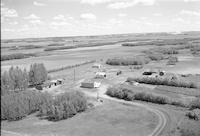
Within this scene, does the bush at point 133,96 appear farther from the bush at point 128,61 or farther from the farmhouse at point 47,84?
the bush at point 128,61

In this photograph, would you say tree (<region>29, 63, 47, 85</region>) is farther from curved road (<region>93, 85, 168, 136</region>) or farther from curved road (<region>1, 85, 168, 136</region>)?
curved road (<region>93, 85, 168, 136</region>)

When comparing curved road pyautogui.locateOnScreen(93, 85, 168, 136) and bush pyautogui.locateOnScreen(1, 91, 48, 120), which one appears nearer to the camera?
curved road pyautogui.locateOnScreen(93, 85, 168, 136)

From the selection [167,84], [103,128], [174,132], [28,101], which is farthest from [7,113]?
[167,84]

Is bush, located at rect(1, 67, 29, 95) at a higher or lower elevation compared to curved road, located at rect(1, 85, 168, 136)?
higher

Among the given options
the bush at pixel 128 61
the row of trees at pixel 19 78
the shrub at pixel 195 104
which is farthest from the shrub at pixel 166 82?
the bush at pixel 128 61

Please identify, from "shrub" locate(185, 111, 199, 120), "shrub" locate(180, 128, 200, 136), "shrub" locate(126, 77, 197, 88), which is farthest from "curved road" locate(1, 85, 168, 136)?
"shrub" locate(126, 77, 197, 88)

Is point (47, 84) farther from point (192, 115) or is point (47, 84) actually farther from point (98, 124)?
point (192, 115)

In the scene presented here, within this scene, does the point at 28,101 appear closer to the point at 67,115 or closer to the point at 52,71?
the point at 67,115
